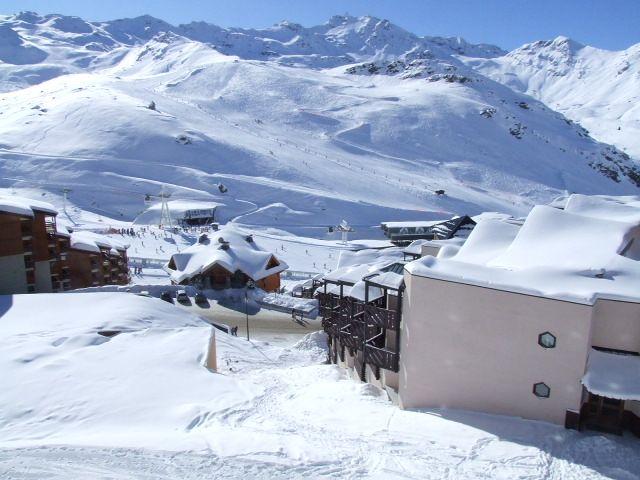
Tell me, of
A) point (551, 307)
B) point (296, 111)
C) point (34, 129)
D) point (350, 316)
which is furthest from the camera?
point (296, 111)

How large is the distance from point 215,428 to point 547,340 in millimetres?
6986

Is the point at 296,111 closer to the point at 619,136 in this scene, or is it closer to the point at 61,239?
the point at 61,239

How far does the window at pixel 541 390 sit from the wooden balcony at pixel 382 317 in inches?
142

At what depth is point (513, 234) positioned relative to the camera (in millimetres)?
14680

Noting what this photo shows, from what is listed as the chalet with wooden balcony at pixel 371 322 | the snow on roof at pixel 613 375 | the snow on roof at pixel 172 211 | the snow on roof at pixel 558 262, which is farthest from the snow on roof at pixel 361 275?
the snow on roof at pixel 172 211

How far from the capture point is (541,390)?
10008mm

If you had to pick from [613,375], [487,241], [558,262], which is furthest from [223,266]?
[613,375]

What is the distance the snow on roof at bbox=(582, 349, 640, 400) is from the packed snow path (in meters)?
0.94

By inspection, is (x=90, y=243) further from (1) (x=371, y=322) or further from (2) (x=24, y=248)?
(1) (x=371, y=322)

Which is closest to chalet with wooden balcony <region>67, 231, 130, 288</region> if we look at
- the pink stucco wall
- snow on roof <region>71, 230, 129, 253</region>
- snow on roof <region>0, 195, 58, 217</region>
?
snow on roof <region>71, 230, 129, 253</region>

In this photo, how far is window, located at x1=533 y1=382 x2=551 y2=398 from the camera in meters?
9.94

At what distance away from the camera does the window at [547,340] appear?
9.78m

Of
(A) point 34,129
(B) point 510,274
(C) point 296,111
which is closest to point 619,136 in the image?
(C) point 296,111

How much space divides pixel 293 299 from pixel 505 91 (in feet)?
447
